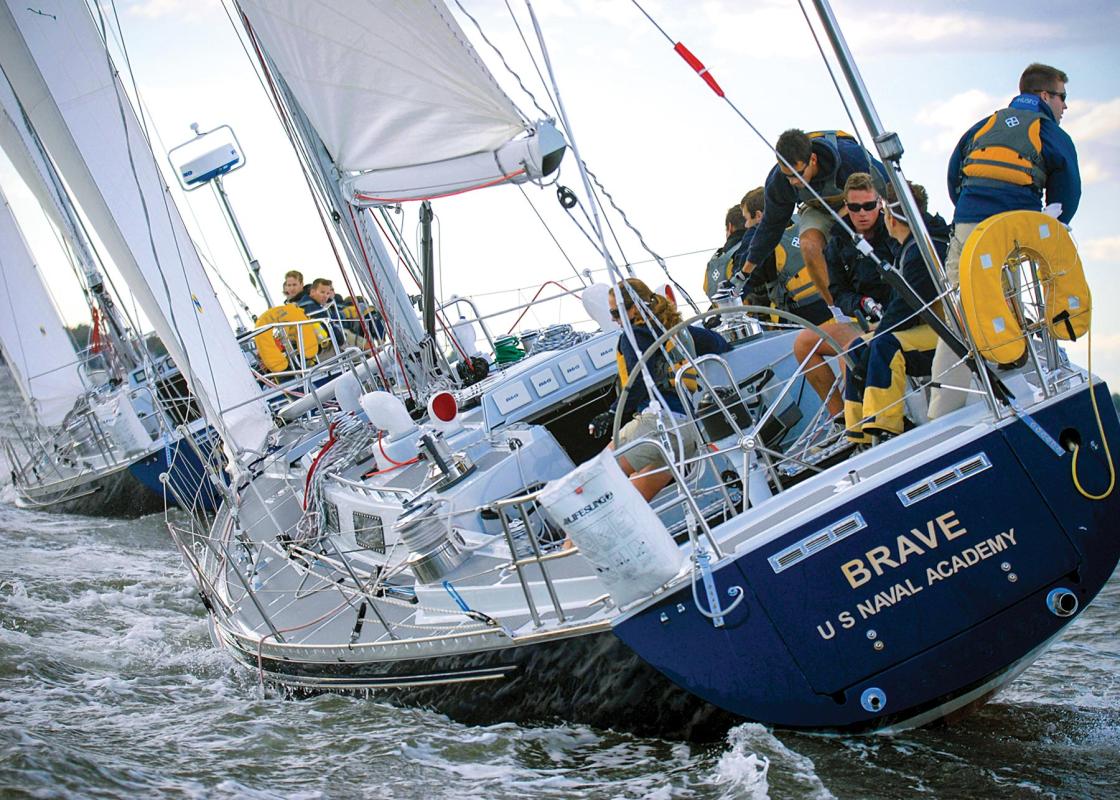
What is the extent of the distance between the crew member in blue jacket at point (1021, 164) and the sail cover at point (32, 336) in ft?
50.5

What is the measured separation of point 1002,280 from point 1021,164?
28.9 inches

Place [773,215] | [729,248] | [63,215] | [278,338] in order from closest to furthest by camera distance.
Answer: [773,215] → [729,248] → [278,338] → [63,215]

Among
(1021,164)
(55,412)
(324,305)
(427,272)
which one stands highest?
(55,412)

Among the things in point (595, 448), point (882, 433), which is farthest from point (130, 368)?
point (882, 433)

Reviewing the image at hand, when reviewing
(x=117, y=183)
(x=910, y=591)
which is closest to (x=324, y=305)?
(x=117, y=183)

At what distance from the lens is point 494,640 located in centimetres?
436

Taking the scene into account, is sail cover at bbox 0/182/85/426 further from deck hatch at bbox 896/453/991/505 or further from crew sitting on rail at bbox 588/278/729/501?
deck hatch at bbox 896/453/991/505

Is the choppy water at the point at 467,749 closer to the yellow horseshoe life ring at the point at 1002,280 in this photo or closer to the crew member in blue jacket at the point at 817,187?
the yellow horseshoe life ring at the point at 1002,280

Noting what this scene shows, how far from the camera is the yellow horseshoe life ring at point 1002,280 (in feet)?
12.6

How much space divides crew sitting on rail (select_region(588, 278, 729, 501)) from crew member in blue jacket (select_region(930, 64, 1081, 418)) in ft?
3.32

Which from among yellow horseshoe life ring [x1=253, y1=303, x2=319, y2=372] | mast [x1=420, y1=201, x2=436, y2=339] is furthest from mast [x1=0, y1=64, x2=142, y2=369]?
mast [x1=420, y1=201, x2=436, y2=339]

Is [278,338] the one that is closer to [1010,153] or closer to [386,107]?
[386,107]

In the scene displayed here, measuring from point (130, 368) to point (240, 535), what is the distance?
889cm

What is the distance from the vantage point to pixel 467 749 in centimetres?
440
